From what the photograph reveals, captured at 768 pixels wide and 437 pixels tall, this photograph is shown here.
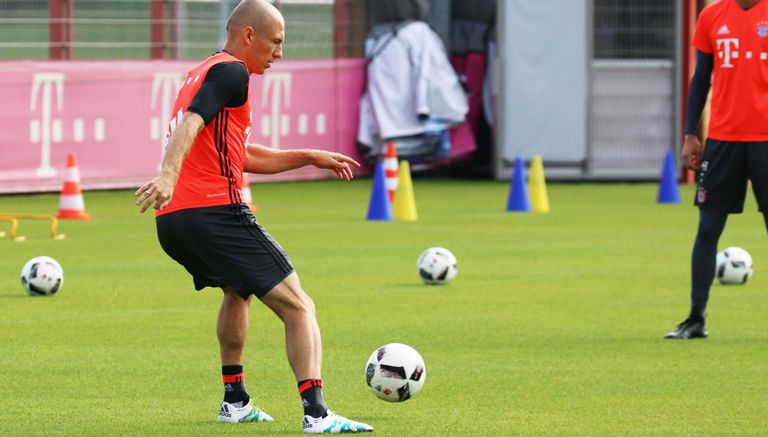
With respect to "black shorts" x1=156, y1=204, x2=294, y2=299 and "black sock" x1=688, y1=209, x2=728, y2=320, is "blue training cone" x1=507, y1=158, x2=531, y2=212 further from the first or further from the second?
"black shorts" x1=156, y1=204, x2=294, y2=299

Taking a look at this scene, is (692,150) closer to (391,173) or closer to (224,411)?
(224,411)

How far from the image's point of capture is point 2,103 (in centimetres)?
2222

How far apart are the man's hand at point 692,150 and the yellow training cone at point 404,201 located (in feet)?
31.5

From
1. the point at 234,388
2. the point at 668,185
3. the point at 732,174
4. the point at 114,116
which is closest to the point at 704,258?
the point at 732,174

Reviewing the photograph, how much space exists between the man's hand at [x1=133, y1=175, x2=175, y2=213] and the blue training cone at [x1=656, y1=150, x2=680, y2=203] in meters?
16.8

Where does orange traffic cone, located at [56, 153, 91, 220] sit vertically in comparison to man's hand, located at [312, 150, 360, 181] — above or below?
below

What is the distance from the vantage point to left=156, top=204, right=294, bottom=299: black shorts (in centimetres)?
714

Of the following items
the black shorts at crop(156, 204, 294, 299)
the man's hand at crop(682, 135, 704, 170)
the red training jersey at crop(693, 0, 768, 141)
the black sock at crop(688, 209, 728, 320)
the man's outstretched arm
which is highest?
the red training jersey at crop(693, 0, 768, 141)

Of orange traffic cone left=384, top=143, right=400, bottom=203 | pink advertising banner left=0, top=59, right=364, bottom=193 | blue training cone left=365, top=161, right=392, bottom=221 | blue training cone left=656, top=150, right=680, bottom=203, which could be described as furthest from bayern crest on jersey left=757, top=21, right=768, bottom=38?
blue training cone left=656, top=150, right=680, bottom=203

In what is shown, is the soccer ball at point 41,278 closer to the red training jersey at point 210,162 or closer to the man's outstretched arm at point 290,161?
the man's outstretched arm at point 290,161

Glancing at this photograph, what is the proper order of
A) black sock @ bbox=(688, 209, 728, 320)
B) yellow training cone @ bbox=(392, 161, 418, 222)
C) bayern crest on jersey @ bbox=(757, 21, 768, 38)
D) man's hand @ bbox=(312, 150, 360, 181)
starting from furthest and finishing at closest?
1. yellow training cone @ bbox=(392, 161, 418, 222)
2. black sock @ bbox=(688, 209, 728, 320)
3. bayern crest on jersey @ bbox=(757, 21, 768, 38)
4. man's hand @ bbox=(312, 150, 360, 181)

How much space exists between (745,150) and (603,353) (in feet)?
4.94

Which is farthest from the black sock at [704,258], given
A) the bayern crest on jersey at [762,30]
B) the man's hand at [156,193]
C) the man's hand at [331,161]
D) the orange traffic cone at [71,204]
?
the orange traffic cone at [71,204]

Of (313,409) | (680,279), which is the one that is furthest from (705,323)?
(313,409)
